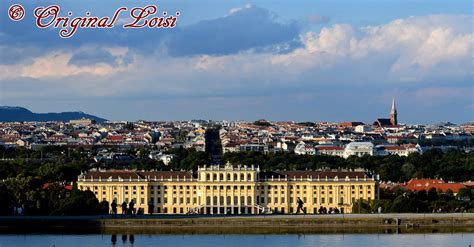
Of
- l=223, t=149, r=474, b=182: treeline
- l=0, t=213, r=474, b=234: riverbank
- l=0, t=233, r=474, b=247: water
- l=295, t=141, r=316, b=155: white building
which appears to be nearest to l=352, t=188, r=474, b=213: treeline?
l=0, t=213, r=474, b=234: riverbank

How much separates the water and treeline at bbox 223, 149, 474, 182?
36085mm

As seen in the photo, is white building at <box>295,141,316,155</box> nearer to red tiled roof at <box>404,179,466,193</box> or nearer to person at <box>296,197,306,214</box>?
red tiled roof at <box>404,179,466,193</box>

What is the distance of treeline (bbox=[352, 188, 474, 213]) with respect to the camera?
220ft

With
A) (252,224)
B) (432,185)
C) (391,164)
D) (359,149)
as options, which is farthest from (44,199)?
(359,149)

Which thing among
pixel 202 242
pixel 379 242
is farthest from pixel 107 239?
pixel 379 242

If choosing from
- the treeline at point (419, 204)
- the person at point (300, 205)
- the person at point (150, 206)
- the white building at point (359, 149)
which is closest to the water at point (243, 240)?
the treeline at point (419, 204)

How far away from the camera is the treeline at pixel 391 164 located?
308ft

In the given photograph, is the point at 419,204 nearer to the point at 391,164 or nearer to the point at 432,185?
the point at 432,185

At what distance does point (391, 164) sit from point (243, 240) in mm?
49691

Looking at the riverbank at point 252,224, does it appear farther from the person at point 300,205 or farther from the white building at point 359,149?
the white building at point 359,149

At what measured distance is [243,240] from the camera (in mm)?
54938

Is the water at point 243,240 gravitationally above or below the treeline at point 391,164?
below

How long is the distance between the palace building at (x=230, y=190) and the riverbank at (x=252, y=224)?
12815 mm

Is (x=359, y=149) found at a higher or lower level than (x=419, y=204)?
higher
